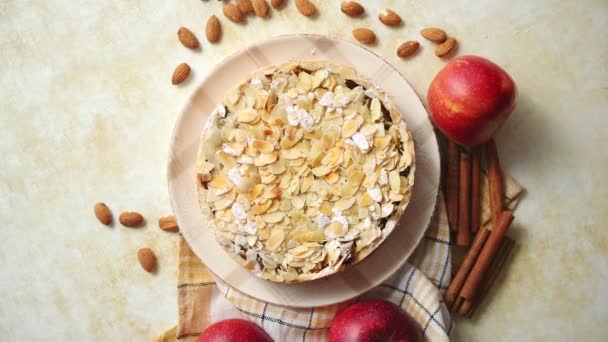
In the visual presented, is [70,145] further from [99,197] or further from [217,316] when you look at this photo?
[217,316]

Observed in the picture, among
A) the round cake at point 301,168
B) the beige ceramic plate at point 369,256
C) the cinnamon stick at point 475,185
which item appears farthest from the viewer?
the cinnamon stick at point 475,185

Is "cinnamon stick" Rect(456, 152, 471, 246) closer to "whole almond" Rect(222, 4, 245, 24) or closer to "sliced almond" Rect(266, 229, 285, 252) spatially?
"sliced almond" Rect(266, 229, 285, 252)

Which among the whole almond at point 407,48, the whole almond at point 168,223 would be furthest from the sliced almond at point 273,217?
the whole almond at point 407,48

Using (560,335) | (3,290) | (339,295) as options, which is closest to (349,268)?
(339,295)

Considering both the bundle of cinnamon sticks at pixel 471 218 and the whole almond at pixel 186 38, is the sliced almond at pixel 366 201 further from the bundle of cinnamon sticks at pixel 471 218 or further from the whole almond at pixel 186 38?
the whole almond at pixel 186 38

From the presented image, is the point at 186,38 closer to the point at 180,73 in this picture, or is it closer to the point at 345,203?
the point at 180,73

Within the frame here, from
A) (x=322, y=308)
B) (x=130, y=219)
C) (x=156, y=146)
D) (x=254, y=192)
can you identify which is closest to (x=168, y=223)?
(x=130, y=219)


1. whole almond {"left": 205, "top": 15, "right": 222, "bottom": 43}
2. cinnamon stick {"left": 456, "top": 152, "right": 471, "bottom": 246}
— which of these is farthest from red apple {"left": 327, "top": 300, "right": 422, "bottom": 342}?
whole almond {"left": 205, "top": 15, "right": 222, "bottom": 43}
